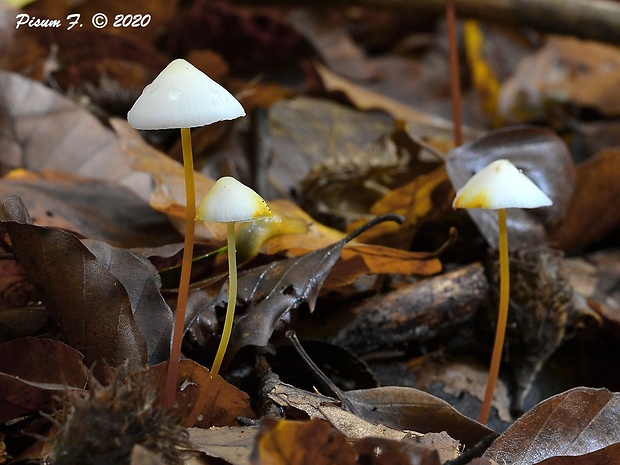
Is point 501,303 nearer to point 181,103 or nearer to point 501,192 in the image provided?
point 501,192

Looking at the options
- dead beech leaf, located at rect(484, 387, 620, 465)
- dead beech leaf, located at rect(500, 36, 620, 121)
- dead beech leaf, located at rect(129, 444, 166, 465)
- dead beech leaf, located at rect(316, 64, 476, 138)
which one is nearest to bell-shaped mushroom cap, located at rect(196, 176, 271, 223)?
dead beech leaf, located at rect(129, 444, 166, 465)

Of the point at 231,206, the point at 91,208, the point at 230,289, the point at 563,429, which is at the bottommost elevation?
the point at 563,429

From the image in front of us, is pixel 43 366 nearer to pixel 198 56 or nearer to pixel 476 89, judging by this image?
Result: pixel 198 56

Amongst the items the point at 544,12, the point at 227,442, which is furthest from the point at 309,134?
the point at 227,442

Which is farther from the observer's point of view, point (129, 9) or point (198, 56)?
point (129, 9)

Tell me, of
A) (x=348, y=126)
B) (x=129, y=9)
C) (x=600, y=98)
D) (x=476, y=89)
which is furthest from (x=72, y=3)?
(x=600, y=98)

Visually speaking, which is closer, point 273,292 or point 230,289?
point 230,289

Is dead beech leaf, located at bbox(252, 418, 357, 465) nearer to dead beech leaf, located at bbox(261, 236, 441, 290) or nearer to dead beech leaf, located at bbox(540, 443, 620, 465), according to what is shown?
dead beech leaf, located at bbox(540, 443, 620, 465)
